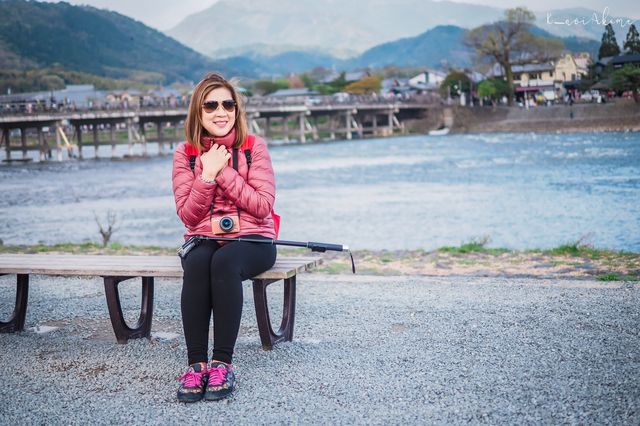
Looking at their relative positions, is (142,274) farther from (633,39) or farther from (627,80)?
(627,80)

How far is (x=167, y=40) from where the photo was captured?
193 meters

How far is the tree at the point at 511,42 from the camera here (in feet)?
182

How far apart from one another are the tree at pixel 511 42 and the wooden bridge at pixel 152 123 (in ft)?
34.6

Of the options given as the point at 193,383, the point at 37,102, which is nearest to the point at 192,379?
the point at 193,383

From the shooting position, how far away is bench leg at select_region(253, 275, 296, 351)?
131 inches

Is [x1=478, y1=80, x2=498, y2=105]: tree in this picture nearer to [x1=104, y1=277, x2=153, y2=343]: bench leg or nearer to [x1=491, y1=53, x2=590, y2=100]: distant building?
[x1=491, y1=53, x2=590, y2=100]: distant building

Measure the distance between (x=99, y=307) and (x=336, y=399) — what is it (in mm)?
2495

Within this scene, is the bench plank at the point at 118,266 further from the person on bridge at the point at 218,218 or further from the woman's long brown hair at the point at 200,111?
the woman's long brown hair at the point at 200,111

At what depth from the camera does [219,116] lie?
326 cm

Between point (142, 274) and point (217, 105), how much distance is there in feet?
2.95

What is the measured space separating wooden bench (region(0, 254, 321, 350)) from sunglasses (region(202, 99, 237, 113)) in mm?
759

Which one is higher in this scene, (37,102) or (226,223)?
(37,102)

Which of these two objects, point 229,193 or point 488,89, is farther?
point 488,89

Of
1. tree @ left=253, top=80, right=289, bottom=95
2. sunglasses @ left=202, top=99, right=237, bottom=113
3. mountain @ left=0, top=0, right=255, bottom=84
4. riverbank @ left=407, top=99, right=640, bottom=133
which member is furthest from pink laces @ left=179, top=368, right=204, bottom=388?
tree @ left=253, top=80, right=289, bottom=95
